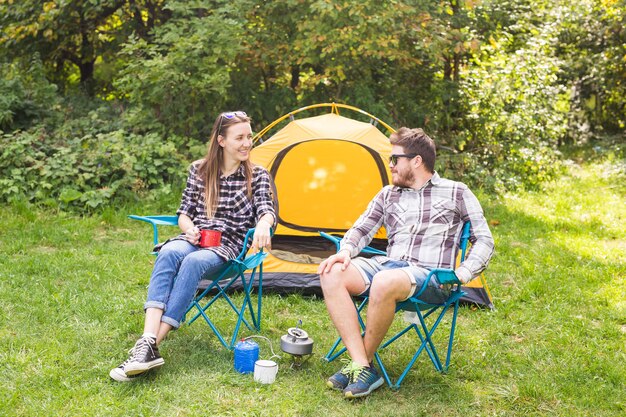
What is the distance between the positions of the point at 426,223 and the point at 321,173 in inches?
70.3

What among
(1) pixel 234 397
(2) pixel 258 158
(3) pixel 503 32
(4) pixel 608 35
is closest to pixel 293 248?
(2) pixel 258 158

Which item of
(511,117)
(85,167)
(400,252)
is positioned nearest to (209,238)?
(400,252)

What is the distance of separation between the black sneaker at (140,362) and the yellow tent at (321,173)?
5.96 feet

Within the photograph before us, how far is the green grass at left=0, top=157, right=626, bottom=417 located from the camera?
2.75 m

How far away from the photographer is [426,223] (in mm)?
3150

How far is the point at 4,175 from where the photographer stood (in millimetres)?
5836

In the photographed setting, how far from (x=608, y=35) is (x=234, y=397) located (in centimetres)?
804

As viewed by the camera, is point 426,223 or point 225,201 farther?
point 225,201

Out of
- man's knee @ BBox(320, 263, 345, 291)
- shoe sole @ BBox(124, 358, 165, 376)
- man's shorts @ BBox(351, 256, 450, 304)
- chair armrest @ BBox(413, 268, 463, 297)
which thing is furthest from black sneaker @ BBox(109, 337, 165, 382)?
chair armrest @ BBox(413, 268, 463, 297)

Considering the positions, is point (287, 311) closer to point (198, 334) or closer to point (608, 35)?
point (198, 334)

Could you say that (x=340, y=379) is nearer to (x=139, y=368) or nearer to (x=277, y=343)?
(x=277, y=343)

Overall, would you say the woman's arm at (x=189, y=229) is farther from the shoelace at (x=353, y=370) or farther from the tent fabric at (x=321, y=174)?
the tent fabric at (x=321, y=174)

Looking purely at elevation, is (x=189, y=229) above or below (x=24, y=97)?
below

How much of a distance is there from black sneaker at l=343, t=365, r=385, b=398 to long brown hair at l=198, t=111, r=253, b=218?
1075 mm
